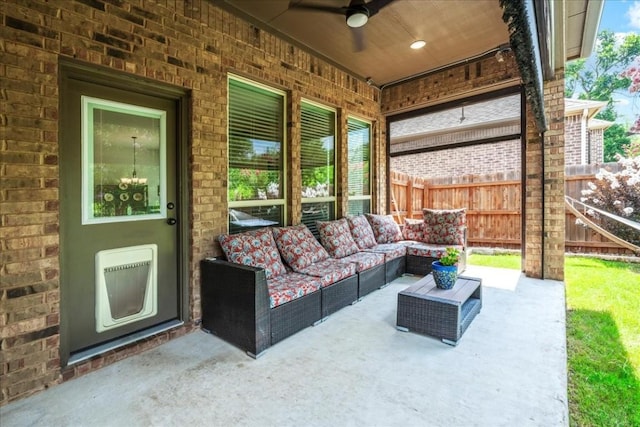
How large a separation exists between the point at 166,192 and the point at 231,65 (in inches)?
60.4

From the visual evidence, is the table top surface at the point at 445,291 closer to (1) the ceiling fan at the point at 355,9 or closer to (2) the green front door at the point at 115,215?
(2) the green front door at the point at 115,215

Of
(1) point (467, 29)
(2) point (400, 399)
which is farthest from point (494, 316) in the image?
(1) point (467, 29)

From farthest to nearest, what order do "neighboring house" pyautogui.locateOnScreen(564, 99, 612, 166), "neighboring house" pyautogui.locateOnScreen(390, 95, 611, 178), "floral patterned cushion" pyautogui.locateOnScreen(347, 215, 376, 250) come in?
"neighboring house" pyautogui.locateOnScreen(564, 99, 612, 166)
"neighboring house" pyautogui.locateOnScreen(390, 95, 611, 178)
"floral patterned cushion" pyautogui.locateOnScreen(347, 215, 376, 250)

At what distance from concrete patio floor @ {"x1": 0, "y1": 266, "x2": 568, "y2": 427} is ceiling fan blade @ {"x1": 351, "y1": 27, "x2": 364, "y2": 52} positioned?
3398 millimetres

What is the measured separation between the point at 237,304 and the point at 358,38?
3.50 m

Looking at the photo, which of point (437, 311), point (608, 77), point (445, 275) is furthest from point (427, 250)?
point (608, 77)

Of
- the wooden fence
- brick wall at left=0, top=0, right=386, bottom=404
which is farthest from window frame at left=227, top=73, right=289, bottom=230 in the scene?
the wooden fence

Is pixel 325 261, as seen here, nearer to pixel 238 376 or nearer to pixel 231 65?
pixel 238 376

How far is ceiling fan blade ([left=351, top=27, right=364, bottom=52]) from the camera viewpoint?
376 cm

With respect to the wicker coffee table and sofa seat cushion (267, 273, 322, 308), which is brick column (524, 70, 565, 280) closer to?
the wicker coffee table

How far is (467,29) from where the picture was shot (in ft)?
12.7

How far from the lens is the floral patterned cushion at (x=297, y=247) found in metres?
3.50

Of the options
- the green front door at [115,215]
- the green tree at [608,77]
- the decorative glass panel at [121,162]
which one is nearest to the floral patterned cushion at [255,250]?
the green front door at [115,215]

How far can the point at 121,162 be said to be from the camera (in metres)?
2.67
